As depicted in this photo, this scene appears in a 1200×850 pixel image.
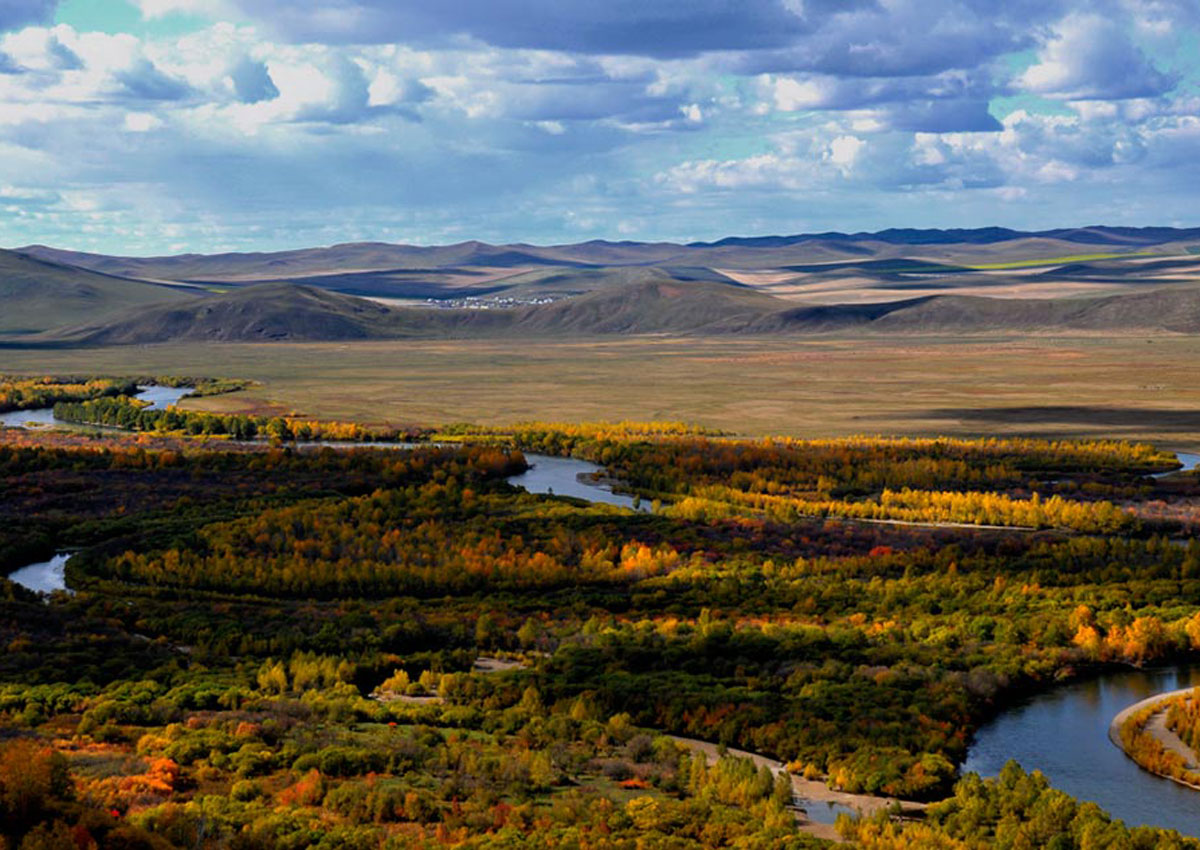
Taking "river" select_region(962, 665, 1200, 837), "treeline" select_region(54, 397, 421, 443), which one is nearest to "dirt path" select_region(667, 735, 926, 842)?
"river" select_region(962, 665, 1200, 837)

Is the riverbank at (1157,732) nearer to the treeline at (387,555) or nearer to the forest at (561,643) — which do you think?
the forest at (561,643)

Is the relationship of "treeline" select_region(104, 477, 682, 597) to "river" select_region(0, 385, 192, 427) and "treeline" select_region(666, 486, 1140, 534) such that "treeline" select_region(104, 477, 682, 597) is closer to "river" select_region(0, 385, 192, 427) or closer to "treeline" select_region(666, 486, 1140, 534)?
"treeline" select_region(666, 486, 1140, 534)

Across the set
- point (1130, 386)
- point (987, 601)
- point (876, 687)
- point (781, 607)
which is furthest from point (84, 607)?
point (1130, 386)

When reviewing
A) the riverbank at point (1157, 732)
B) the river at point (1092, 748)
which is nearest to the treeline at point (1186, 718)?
the riverbank at point (1157, 732)

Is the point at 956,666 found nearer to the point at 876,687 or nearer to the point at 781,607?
the point at 876,687

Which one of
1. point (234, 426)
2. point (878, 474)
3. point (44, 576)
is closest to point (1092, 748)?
point (44, 576)

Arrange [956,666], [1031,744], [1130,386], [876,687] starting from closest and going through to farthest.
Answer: [1031,744]
[876,687]
[956,666]
[1130,386]

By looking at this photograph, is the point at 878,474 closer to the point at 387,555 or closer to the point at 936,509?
the point at 936,509
